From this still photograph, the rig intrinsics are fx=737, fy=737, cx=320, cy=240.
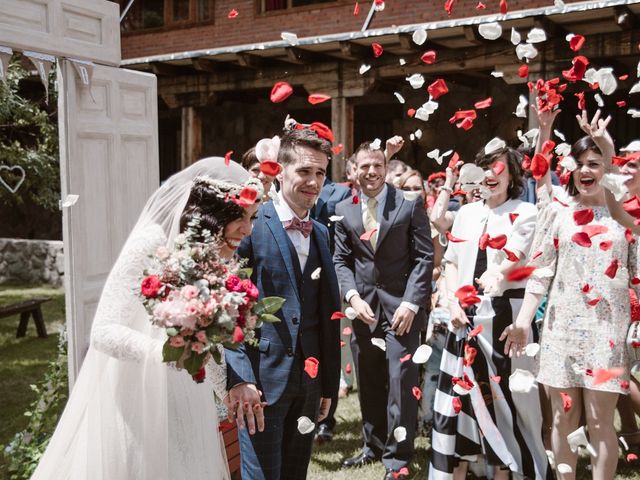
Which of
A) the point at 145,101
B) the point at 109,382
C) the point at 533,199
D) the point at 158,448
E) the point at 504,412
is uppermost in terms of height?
the point at 145,101

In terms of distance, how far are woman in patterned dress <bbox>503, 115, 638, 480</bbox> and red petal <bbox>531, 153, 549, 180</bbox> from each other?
0.26 m

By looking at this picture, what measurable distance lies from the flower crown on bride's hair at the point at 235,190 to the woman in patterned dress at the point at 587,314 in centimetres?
195

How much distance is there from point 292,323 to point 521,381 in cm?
163

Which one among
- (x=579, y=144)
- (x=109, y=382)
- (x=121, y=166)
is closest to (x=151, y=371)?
(x=109, y=382)

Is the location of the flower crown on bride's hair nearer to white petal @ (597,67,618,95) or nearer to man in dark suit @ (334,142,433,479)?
man in dark suit @ (334,142,433,479)

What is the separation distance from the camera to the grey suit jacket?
202 inches

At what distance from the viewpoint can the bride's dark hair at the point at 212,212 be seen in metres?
2.93

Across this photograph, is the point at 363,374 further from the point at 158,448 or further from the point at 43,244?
the point at 43,244

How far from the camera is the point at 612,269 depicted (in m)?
3.93

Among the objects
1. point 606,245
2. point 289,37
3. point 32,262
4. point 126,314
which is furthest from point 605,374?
point 32,262

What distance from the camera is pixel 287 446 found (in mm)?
3561

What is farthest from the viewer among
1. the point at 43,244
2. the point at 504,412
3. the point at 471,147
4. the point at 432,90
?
the point at 43,244

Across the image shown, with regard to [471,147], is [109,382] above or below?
below

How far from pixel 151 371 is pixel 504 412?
254cm
